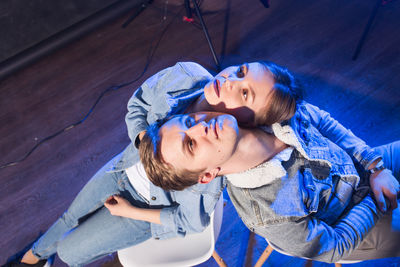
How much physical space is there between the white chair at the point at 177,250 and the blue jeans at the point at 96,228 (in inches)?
2.1

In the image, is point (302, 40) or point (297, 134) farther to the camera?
point (302, 40)

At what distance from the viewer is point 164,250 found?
4.25 ft

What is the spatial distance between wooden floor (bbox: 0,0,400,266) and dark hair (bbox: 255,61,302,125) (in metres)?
1.00

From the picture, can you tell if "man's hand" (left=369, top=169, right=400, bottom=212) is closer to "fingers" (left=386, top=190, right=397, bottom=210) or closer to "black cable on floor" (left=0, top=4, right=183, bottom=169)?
"fingers" (left=386, top=190, right=397, bottom=210)

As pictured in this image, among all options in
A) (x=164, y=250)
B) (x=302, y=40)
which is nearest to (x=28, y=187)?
(x=164, y=250)

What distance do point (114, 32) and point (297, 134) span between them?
2.40m

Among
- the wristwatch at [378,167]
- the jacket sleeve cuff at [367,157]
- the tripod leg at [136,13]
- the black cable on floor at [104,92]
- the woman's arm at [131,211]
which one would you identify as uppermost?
the tripod leg at [136,13]

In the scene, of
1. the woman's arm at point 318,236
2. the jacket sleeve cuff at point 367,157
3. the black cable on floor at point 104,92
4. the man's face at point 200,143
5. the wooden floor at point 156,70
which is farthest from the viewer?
the black cable on floor at point 104,92

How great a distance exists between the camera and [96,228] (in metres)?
1.30

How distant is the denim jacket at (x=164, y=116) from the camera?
45.1 inches

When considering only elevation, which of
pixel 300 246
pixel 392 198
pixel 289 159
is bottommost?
pixel 392 198

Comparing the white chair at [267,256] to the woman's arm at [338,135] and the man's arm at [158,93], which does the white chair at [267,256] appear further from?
the man's arm at [158,93]

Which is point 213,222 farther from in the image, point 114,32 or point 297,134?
point 114,32

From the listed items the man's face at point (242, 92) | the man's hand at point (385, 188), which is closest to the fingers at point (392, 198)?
the man's hand at point (385, 188)
